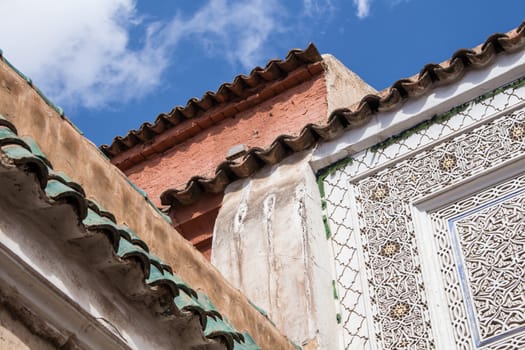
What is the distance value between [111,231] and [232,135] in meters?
4.54

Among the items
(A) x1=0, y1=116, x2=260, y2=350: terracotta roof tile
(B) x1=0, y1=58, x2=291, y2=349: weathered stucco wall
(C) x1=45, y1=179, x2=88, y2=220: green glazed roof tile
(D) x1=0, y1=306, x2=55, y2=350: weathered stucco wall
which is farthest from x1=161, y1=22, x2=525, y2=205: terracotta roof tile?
(D) x1=0, y1=306, x2=55, y2=350: weathered stucco wall

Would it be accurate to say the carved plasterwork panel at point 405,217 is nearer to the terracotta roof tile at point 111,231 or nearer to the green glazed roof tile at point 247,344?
the green glazed roof tile at point 247,344

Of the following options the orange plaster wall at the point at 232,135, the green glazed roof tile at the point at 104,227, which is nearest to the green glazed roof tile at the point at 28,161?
Answer: the green glazed roof tile at the point at 104,227

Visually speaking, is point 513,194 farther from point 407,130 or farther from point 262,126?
point 262,126

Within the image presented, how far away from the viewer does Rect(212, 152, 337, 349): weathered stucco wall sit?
578 centimetres

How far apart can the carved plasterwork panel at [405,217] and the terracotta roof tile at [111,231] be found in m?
1.45

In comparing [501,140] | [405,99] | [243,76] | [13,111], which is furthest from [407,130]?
[13,111]

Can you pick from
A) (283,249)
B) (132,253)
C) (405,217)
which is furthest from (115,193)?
(405,217)

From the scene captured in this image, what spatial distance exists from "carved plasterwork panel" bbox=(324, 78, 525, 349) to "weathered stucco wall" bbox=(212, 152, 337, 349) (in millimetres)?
104

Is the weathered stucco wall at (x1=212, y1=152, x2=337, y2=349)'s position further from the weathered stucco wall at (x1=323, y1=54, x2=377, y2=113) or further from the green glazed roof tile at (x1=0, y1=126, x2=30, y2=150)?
the green glazed roof tile at (x1=0, y1=126, x2=30, y2=150)

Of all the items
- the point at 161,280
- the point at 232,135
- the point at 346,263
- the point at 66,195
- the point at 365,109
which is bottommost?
the point at 161,280

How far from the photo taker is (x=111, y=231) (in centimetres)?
368

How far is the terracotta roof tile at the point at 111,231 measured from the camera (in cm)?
349

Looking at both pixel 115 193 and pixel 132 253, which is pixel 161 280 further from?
pixel 115 193
